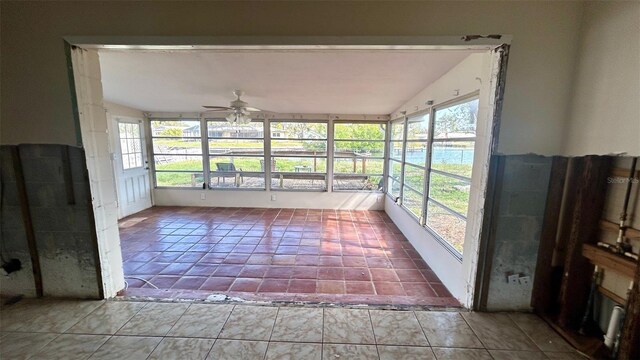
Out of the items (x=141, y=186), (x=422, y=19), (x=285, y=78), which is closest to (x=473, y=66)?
(x=422, y=19)

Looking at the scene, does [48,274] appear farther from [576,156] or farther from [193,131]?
[193,131]

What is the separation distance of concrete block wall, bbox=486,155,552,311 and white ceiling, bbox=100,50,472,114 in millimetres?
911

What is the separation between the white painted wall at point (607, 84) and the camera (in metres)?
1.26

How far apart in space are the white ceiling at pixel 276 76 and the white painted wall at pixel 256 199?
2169 mm

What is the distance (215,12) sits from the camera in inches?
60.4

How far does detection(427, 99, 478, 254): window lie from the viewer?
7.88 ft

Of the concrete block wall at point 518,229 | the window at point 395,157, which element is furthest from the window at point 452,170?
the window at point 395,157

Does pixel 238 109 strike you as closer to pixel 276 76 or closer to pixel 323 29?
pixel 276 76

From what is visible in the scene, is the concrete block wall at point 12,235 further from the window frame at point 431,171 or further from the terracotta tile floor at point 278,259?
the window frame at point 431,171

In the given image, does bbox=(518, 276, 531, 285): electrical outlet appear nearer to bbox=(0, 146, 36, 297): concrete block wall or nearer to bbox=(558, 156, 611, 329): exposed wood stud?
bbox=(558, 156, 611, 329): exposed wood stud

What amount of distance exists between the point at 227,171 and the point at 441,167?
478 cm

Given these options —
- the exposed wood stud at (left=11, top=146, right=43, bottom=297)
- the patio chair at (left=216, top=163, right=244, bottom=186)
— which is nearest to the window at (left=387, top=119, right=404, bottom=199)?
the patio chair at (left=216, top=163, right=244, bottom=186)

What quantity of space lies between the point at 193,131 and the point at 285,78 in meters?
3.88

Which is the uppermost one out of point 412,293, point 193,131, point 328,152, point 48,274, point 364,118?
point 364,118
